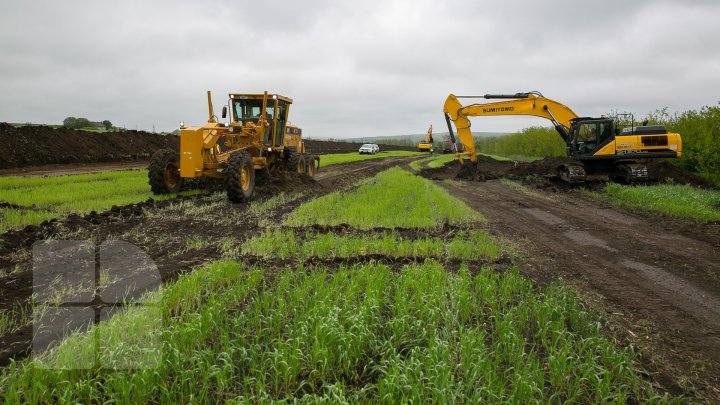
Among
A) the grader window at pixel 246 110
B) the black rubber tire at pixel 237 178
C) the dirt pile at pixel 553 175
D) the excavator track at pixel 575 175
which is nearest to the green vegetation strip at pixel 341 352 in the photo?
the black rubber tire at pixel 237 178

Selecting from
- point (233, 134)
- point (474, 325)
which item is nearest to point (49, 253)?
point (474, 325)

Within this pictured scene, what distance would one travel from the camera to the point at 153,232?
26.9 feet

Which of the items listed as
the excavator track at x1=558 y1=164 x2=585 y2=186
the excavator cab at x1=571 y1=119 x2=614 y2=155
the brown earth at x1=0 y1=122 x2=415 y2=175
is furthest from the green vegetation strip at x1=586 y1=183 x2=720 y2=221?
the brown earth at x1=0 y1=122 x2=415 y2=175

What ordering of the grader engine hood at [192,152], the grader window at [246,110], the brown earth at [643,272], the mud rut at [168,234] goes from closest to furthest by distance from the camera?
the brown earth at [643,272] → the mud rut at [168,234] → the grader engine hood at [192,152] → the grader window at [246,110]

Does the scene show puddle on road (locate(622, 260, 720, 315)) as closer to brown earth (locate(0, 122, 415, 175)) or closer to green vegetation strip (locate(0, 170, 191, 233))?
green vegetation strip (locate(0, 170, 191, 233))

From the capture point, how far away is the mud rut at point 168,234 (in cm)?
518

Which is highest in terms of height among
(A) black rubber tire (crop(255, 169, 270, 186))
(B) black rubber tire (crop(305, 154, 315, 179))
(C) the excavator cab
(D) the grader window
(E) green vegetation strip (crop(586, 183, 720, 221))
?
(D) the grader window

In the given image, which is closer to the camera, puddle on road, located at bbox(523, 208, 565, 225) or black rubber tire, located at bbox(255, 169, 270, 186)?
puddle on road, located at bbox(523, 208, 565, 225)

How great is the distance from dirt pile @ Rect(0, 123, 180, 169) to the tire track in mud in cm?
1295

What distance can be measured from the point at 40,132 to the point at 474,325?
82.5 ft

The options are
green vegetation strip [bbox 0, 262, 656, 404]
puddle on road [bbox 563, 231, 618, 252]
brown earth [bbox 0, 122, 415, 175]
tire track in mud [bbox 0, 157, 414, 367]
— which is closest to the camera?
green vegetation strip [bbox 0, 262, 656, 404]

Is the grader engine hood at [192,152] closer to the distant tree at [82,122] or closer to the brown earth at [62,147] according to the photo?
the brown earth at [62,147]

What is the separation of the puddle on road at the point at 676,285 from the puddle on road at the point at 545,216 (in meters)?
3.54

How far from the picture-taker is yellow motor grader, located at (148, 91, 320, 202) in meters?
11.5
